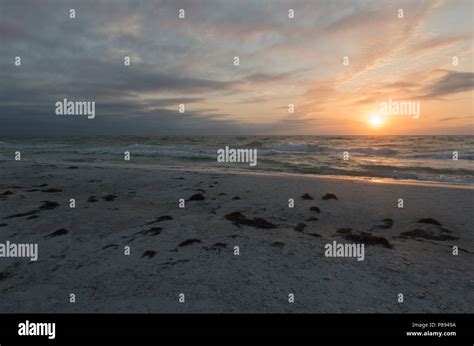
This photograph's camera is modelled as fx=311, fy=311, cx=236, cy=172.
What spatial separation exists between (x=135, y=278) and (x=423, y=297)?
4687mm

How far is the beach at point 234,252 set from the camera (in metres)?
4.74

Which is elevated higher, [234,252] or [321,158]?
[321,158]

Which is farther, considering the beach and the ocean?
the ocean

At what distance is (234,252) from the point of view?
6.47m

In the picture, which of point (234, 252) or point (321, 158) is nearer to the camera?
point (234, 252)

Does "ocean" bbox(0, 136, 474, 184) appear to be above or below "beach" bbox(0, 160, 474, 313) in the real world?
above

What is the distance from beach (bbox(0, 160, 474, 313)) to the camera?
4742 mm

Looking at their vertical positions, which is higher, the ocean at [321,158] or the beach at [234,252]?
the ocean at [321,158]

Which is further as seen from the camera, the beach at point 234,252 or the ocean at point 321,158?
the ocean at point 321,158
